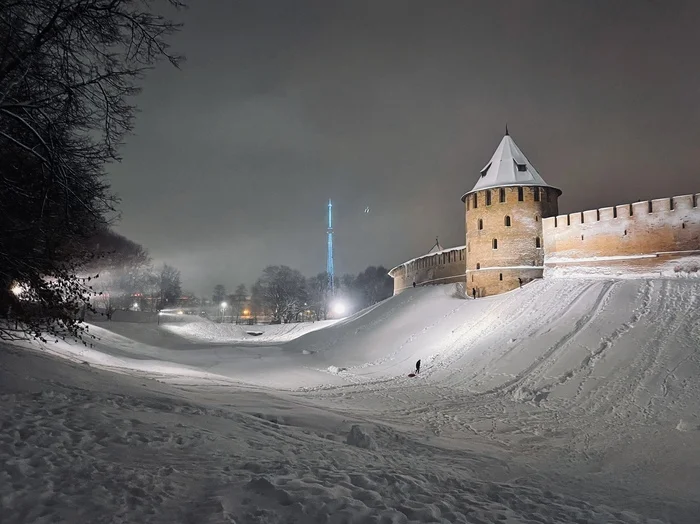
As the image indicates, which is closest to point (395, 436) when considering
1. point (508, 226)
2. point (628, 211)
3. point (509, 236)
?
point (628, 211)

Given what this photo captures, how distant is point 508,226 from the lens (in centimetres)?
2614

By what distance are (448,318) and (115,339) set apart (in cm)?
1707

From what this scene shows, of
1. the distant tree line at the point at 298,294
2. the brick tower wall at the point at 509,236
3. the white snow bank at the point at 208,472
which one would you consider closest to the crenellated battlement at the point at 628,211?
the brick tower wall at the point at 509,236

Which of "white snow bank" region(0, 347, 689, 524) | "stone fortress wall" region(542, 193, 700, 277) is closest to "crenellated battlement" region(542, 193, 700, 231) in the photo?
"stone fortress wall" region(542, 193, 700, 277)

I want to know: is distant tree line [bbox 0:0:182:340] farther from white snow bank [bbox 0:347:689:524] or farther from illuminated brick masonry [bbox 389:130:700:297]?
illuminated brick masonry [bbox 389:130:700:297]

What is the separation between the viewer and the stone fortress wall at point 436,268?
3180 centimetres

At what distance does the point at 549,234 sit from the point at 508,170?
4.55 metres

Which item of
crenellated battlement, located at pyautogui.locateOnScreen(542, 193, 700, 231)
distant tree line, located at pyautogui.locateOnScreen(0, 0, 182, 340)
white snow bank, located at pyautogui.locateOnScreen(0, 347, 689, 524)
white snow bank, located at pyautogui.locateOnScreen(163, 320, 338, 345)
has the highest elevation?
crenellated battlement, located at pyautogui.locateOnScreen(542, 193, 700, 231)

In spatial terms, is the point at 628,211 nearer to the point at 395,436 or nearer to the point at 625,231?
the point at 625,231

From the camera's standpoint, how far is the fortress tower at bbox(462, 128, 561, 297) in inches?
1014

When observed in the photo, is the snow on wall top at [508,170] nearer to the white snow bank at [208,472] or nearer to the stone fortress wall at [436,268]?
the stone fortress wall at [436,268]

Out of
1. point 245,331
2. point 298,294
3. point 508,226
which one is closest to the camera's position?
point 508,226

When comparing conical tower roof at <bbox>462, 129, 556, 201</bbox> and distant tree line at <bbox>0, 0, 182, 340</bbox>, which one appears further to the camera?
conical tower roof at <bbox>462, 129, 556, 201</bbox>

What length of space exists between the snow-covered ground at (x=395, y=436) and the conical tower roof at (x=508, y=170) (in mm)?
10956
